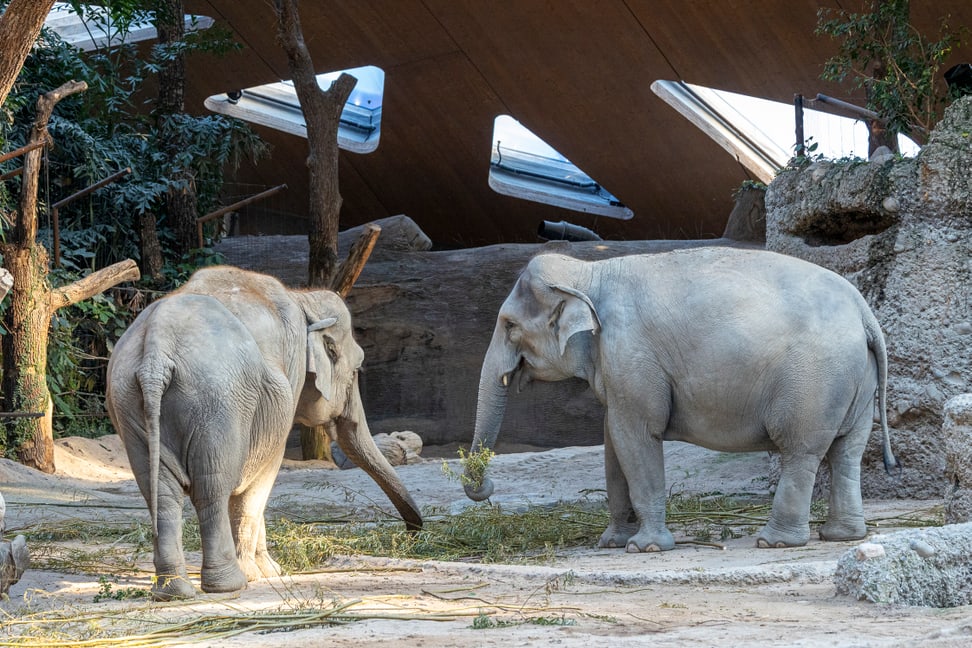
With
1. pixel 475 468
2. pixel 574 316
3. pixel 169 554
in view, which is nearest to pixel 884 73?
pixel 574 316

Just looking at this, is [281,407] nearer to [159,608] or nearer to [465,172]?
[159,608]

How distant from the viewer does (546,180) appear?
882 inches

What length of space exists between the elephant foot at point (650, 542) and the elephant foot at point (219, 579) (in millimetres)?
2135

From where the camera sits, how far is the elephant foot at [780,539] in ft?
20.2

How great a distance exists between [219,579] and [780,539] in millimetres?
2800

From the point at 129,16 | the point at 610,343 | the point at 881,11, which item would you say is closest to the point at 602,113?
the point at 129,16

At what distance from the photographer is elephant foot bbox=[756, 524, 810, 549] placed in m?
6.17

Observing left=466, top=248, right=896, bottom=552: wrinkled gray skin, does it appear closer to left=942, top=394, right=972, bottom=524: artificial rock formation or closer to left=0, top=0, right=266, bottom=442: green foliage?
left=942, top=394, right=972, bottom=524: artificial rock formation

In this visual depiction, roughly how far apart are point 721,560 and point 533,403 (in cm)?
927

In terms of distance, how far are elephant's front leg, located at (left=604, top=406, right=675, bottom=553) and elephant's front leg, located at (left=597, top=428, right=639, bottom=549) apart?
0.23m

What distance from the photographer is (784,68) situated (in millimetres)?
17016

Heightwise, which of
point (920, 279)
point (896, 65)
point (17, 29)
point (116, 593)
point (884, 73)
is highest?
point (884, 73)

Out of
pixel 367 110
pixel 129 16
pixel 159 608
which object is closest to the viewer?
pixel 159 608

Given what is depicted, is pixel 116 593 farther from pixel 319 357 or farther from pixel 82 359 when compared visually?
pixel 82 359
